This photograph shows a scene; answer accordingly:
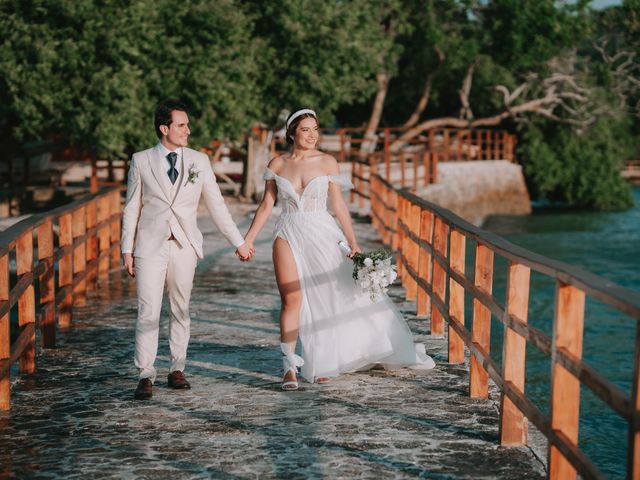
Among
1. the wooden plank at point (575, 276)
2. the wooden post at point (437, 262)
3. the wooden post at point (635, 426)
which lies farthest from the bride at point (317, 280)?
the wooden post at point (635, 426)

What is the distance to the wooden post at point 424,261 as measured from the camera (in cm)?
1016

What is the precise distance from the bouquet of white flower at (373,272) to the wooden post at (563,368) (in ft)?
8.30

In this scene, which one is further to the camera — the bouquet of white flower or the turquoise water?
the turquoise water

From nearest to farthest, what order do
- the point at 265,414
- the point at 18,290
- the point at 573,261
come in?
the point at 265,414
the point at 18,290
the point at 573,261

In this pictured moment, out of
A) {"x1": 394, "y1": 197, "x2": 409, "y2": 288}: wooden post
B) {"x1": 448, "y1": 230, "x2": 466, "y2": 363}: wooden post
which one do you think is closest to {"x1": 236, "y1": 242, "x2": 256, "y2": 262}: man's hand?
{"x1": 448, "y1": 230, "x2": 466, "y2": 363}: wooden post

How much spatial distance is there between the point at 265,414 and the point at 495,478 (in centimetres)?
173

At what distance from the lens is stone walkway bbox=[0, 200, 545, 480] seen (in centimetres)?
559

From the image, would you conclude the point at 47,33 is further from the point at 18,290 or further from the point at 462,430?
the point at 462,430

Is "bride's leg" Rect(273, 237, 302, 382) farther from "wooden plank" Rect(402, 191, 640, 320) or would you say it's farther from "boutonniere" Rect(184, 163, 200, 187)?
"wooden plank" Rect(402, 191, 640, 320)

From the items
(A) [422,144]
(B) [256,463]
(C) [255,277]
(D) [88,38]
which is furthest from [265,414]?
(A) [422,144]

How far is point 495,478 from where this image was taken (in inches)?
212

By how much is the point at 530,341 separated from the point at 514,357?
0.49 metres

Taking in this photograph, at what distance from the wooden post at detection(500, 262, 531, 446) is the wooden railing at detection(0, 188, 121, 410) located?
9.65ft

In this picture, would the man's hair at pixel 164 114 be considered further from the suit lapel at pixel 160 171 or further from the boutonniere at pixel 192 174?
the boutonniere at pixel 192 174
